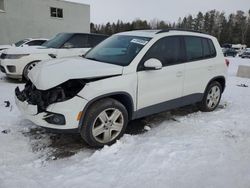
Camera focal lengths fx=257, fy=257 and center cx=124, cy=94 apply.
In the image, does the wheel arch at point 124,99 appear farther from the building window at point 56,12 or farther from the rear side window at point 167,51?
Answer: the building window at point 56,12

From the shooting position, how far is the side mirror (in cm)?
402

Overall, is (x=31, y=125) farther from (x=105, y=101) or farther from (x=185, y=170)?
(x=185, y=170)

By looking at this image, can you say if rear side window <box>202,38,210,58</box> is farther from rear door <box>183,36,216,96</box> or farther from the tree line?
the tree line

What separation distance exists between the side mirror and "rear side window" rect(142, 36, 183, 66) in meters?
0.13

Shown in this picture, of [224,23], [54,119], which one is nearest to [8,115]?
[54,119]

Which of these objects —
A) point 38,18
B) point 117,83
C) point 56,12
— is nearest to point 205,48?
point 117,83

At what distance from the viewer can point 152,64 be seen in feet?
13.2

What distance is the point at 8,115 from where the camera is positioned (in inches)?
194

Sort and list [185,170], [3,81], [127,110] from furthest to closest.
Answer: [3,81]
[127,110]
[185,170]

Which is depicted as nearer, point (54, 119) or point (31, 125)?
point (54, 119)

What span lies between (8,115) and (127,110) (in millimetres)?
2424

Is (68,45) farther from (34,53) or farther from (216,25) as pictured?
(216,25)

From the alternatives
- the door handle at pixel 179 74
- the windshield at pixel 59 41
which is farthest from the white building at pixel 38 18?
the door handle at pixel 179 74

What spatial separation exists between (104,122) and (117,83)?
0.61m
